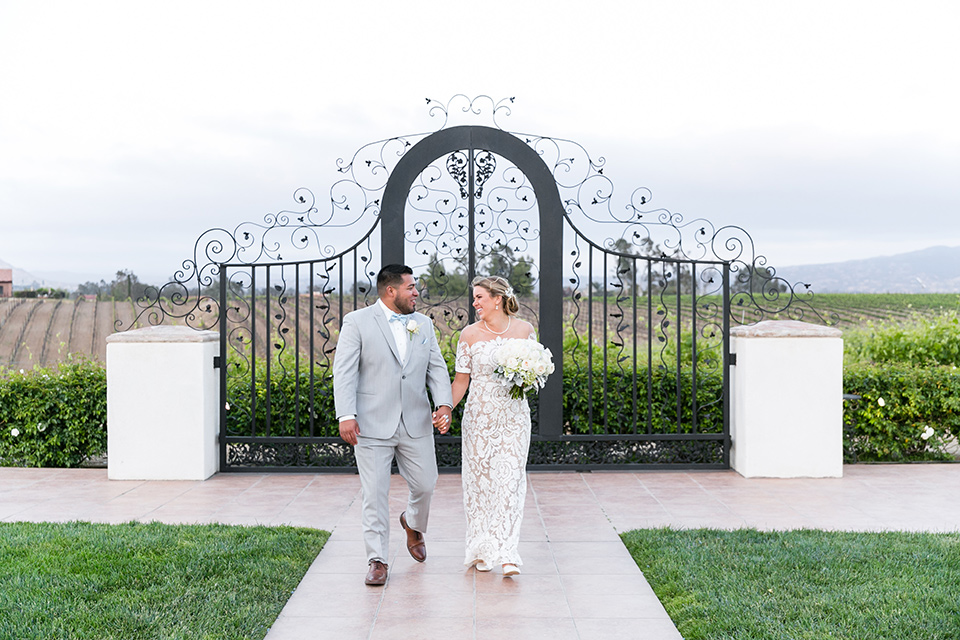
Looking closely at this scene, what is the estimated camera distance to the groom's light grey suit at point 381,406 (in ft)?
14.5

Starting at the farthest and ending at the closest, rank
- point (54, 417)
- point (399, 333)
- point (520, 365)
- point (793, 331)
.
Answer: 1. point (54, 417)
2. point (793, 331)
3. point (399, 333)
4. point (520, 365)

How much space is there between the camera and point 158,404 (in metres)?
7.17

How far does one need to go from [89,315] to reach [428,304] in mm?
10966

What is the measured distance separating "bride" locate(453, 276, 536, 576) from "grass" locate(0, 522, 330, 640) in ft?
3.43

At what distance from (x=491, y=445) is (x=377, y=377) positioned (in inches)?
29.7

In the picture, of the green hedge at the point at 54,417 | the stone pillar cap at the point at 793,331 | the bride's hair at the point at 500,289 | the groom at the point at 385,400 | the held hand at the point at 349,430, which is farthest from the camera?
the green hedge at the point at 54,417

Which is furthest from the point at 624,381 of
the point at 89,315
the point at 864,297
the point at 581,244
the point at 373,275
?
the point at 864,297

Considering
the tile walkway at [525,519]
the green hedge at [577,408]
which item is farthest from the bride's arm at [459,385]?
the green hedge at [577,408]

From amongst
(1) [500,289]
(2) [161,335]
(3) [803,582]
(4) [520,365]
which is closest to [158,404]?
(2) [161,335]

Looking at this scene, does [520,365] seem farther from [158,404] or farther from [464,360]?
[158,404]

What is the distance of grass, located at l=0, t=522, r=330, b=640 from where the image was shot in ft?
12.1

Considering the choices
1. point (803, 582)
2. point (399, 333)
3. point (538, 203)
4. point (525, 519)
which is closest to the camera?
point (803, 582)

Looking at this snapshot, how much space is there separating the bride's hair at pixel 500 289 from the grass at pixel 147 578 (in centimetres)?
189

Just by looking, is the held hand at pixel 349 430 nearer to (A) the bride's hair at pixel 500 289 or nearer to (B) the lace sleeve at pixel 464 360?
(B) the lace sleeve at pixel 464 360
